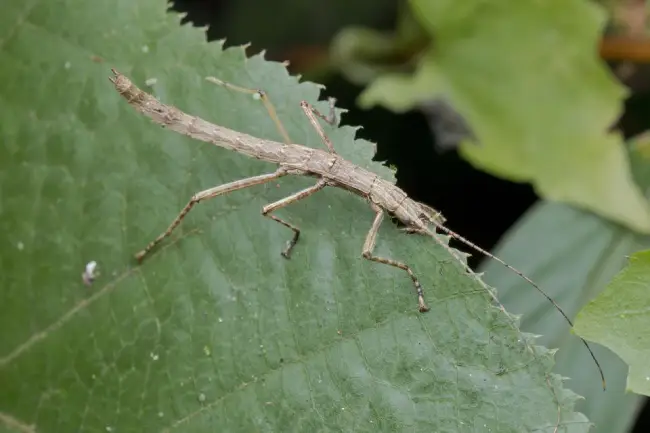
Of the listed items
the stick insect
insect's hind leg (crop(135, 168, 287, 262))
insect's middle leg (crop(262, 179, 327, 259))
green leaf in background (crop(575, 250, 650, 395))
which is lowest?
insect's hind leg (crop(135, 168, 287, 262))

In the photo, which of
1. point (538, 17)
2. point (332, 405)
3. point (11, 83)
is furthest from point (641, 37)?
point (11, 83)

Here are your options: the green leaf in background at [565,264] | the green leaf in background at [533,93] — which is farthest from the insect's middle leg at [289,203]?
the green leaf in background at [565,264]

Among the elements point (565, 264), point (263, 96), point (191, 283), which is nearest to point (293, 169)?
point (263, 96)

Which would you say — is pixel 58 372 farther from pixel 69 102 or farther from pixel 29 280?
pixel 69 102

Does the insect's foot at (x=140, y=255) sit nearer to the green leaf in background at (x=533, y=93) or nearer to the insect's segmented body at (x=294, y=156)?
the insect's segmented body at (x=294, y=156)

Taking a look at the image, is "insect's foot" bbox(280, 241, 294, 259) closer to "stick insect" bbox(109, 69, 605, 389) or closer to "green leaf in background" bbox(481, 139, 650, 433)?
"stick insect" bbox(109, 69, 605, 389)

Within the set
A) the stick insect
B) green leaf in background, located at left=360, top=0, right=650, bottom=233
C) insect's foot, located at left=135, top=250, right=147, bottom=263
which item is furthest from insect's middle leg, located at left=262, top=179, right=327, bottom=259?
green leaf in background, located at left=360, top=0, right=650, bottom=233

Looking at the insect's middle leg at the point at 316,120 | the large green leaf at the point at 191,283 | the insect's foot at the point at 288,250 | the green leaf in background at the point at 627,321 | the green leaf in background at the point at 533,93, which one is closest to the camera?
the green leaf in background at the point at 627,321
